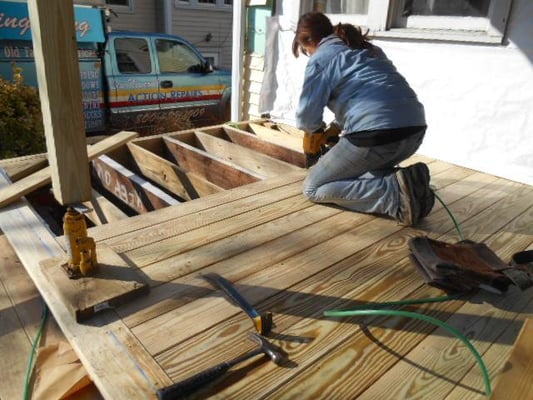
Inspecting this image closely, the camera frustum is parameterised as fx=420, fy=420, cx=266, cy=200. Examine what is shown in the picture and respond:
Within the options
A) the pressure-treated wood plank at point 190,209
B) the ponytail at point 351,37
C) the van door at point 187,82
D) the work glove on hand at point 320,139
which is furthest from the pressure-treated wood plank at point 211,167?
the van door at point 187,82

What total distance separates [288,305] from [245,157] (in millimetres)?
2216

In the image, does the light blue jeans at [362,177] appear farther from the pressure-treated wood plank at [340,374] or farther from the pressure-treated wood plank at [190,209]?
the pressure-treated wood plank at [340,374]

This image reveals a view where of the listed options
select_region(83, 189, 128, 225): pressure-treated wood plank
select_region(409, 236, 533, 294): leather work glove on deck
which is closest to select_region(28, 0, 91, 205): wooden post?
select_region(83, 189, 128, 225): pressure-treated wood plank

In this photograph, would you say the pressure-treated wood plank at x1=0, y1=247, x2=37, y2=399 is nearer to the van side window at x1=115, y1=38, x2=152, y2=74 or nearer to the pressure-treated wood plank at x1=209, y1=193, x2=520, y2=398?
the pressure-treated wood plank at x1=209, y1=193, x2=520, y2=398

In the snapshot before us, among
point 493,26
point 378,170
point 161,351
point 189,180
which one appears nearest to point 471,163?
point 493,26

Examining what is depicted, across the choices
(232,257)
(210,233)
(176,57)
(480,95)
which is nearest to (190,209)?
(210,233)

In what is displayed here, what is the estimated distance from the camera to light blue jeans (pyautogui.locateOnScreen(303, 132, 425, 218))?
247 centimetres

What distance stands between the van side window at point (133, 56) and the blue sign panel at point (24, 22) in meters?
0.53

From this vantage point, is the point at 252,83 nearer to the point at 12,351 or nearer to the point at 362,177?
the point at 362,177

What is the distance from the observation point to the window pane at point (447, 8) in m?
3.25

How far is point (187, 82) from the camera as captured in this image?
7.41m

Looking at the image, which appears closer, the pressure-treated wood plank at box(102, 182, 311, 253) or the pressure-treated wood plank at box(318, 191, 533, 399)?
the pressure-treated wood plank at box(318, 191, 533, 399)

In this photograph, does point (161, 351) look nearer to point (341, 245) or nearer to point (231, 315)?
point (231, 315)

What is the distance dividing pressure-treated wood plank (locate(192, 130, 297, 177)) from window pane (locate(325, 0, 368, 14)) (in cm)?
172
